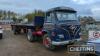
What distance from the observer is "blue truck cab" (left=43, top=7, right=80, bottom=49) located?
37.1 ft

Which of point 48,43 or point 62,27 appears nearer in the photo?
point 62,27

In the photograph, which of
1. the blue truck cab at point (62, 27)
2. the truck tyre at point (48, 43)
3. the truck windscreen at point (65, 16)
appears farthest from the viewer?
the truck tyre at point (48, 43)

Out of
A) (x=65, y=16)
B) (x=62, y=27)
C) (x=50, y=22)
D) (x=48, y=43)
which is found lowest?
(x=48, y=43)

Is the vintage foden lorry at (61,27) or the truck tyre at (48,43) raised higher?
the vintage foden lorry at (61,27)

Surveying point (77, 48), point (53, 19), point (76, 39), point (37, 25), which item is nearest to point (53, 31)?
point (53, 19)

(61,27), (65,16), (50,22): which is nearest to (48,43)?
(50,22)

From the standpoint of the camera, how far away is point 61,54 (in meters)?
11.1

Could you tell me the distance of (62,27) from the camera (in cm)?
1132

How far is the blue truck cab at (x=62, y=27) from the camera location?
11.3 metres

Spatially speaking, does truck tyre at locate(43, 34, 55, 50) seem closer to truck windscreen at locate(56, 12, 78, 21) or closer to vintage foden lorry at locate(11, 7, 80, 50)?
vintage foden lorry at locate(11, 7, 80, 50)

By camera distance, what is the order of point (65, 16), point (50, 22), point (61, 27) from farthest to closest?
1. point (50, 22)
2. point (65, 16)
3. point (61, 27)

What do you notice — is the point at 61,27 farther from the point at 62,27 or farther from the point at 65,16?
the point at 65,16

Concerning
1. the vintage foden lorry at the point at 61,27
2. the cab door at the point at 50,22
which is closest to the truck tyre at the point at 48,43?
the vintage foden lorry at the point at 61,27

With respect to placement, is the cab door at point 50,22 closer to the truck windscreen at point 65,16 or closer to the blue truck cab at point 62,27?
the blue truck cab at point 62,27
